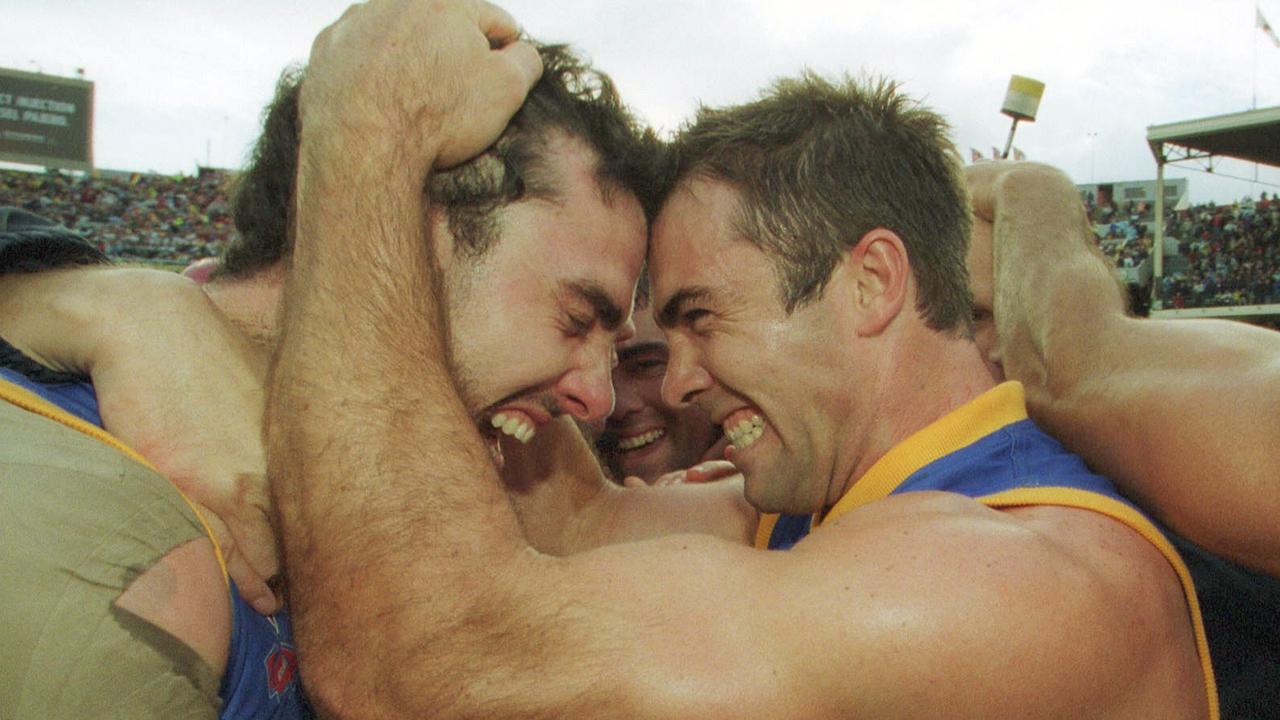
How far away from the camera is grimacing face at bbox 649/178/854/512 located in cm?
262

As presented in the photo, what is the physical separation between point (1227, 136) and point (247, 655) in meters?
26.2

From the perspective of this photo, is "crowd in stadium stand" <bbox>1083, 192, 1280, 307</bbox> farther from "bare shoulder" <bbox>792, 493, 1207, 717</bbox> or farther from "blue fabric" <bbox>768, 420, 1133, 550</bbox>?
"bare shoulder" <bbox>792, 493, 1207, 717</bbox>

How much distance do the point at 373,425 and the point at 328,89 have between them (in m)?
0.75

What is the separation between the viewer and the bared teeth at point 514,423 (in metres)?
2.76

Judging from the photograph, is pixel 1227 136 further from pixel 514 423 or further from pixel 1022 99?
pixel 514 423

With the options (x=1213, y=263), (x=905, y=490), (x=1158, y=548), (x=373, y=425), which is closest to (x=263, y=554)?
(x=373, y=425)

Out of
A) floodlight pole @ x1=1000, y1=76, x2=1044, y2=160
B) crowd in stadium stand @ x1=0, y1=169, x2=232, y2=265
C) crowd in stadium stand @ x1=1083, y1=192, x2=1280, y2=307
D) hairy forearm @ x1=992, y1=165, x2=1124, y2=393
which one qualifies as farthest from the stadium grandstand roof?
crowd in stadium stand @ x1=0, y1=169, x2=232, y2=265

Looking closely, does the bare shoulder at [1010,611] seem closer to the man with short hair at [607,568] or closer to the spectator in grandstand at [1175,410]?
the man with short hair at [607,568]

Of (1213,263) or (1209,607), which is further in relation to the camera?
(1213,263)

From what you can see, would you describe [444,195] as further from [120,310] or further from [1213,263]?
[1213,263]

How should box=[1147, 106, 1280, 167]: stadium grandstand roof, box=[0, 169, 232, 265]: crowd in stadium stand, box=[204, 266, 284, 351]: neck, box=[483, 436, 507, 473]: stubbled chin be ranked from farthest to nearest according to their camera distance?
box=[0, 169, 232, 265]: crowd in stadium stand, box=[1147, 106, 1280, 167]: stadium grandstand roof, box=[483, 436, 507, 473]: stubbled chin, box=[204, 266, 284, 351]: neck

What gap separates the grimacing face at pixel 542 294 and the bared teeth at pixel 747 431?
0.40 meters

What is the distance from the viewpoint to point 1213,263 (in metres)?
29.6

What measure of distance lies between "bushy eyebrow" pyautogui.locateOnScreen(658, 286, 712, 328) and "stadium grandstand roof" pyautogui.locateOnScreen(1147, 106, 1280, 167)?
75.5ft
